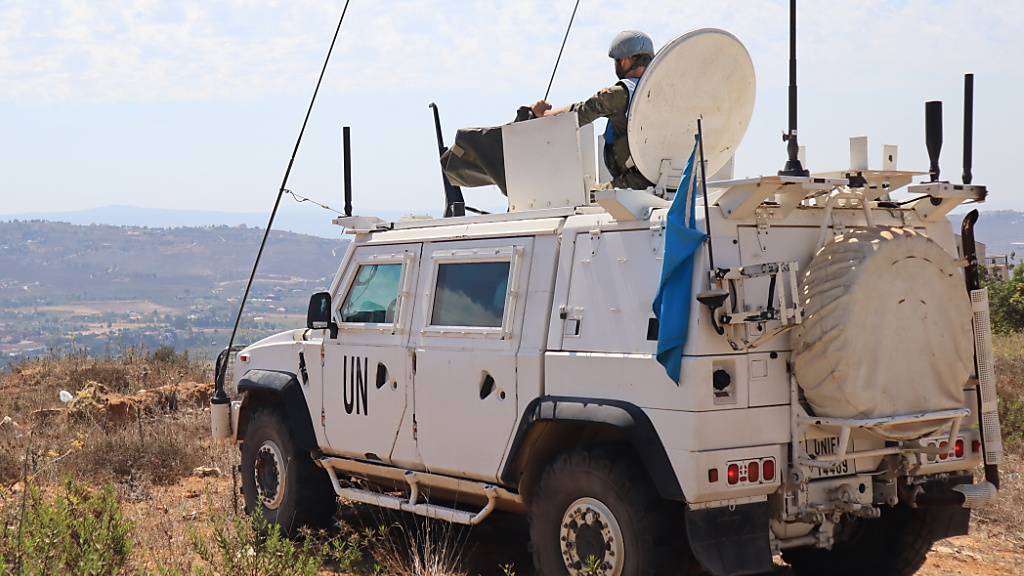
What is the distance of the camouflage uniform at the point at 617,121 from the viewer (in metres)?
8.03

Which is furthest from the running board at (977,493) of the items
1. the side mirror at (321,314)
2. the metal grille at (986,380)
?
the side mirror at (321,314)

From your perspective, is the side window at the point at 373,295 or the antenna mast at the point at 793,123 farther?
the side window at the point at 373,295

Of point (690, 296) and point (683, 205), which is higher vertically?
point (683, 205)

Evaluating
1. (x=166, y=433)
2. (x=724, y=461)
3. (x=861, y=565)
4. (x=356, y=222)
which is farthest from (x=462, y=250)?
(x=166, y=433)

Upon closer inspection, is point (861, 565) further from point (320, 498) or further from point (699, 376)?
point (320, 498)

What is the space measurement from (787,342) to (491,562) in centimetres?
283

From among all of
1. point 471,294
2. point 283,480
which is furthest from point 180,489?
point 471,294

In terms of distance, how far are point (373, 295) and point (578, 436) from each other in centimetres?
208

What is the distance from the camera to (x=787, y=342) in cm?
643

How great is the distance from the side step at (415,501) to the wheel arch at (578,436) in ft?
0.84

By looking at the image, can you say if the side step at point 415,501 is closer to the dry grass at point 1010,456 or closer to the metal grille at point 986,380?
the metal grille at point 986,380

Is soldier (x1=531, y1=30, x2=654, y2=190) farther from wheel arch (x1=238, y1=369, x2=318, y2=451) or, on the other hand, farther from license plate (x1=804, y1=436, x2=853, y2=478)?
wheel arch (x1=238, y1=369, x2=318, y2=451)

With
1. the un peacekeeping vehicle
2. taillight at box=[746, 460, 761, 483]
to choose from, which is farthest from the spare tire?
taillight at box=[746, 460, 761, 483]

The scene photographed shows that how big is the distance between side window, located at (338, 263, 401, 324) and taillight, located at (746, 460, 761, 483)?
2813 mm
